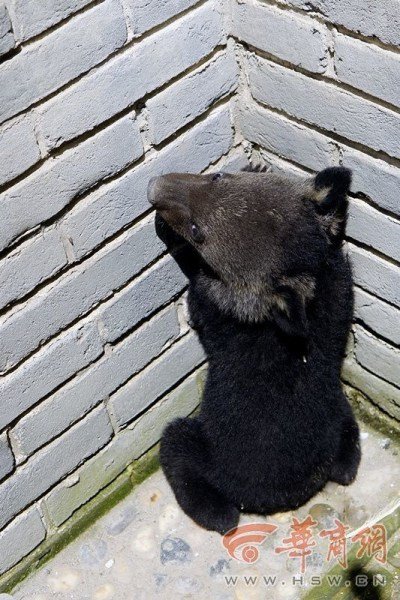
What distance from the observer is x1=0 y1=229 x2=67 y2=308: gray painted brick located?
10.2 ft

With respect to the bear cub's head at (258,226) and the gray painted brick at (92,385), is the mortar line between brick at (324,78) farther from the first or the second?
the gray painted brick at (92,385)

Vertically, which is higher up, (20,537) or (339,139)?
(339,139)

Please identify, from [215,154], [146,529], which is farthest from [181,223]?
[146,529]

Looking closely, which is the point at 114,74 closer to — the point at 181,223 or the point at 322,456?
the point at 181,223

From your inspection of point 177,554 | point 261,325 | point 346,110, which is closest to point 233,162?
point 346,110

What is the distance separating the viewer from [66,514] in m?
3.91

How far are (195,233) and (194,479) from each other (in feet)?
3.84

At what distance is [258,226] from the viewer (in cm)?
336

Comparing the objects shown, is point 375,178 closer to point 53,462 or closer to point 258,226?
point 258,226

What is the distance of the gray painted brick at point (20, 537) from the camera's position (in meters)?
3.66

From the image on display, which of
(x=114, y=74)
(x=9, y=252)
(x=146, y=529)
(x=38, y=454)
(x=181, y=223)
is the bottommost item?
(x=146, y=529)

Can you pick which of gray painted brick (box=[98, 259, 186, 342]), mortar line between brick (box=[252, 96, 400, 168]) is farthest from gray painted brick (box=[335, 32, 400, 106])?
gray painted brick (box=[98, 259, 186, 342])

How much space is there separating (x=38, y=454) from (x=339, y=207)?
168cm

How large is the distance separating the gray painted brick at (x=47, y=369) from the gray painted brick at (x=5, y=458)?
0.08 metres
